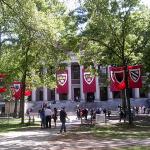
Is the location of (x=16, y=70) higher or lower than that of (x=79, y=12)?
lower

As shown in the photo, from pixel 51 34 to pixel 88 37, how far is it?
48.0 feet

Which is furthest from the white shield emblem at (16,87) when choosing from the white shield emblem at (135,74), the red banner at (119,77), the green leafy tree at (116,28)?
the white shield emblem at (135,74)

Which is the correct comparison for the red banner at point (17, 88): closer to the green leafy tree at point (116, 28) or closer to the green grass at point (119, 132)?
the green leafy tree at point (116, 28)

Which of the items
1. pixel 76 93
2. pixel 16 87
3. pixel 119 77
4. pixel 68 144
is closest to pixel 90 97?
pixel 76 93

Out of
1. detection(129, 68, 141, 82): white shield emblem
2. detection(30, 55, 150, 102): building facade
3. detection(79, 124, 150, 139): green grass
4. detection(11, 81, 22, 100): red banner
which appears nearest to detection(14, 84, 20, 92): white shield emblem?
detection(11, 81, 22, 100): red banner

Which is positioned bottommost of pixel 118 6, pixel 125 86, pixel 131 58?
pixel 125 86

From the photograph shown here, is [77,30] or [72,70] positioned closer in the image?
[77,30]

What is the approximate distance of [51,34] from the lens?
832 inches

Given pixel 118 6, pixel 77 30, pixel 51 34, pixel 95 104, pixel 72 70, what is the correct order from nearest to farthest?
pixel 51 34 < pixel 118 6 < pixel 77 30 < pixel 95 104 < pixel 72 70

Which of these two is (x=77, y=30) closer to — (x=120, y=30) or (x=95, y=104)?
(x=120, y=30)

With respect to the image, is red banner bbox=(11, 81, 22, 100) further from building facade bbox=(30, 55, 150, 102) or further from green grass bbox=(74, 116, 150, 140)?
building facade bbox=(30, 55, 150, 102)

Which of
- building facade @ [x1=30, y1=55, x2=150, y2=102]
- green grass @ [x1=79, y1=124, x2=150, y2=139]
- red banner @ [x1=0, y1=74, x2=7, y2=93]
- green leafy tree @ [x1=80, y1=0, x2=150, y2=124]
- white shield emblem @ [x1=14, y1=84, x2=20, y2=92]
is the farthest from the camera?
building facade @ [x1=30, y1=55, x2=150, y2=102]

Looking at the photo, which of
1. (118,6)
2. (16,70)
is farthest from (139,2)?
(16,70)

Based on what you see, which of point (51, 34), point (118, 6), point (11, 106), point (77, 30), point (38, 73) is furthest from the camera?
point (11, 106)
